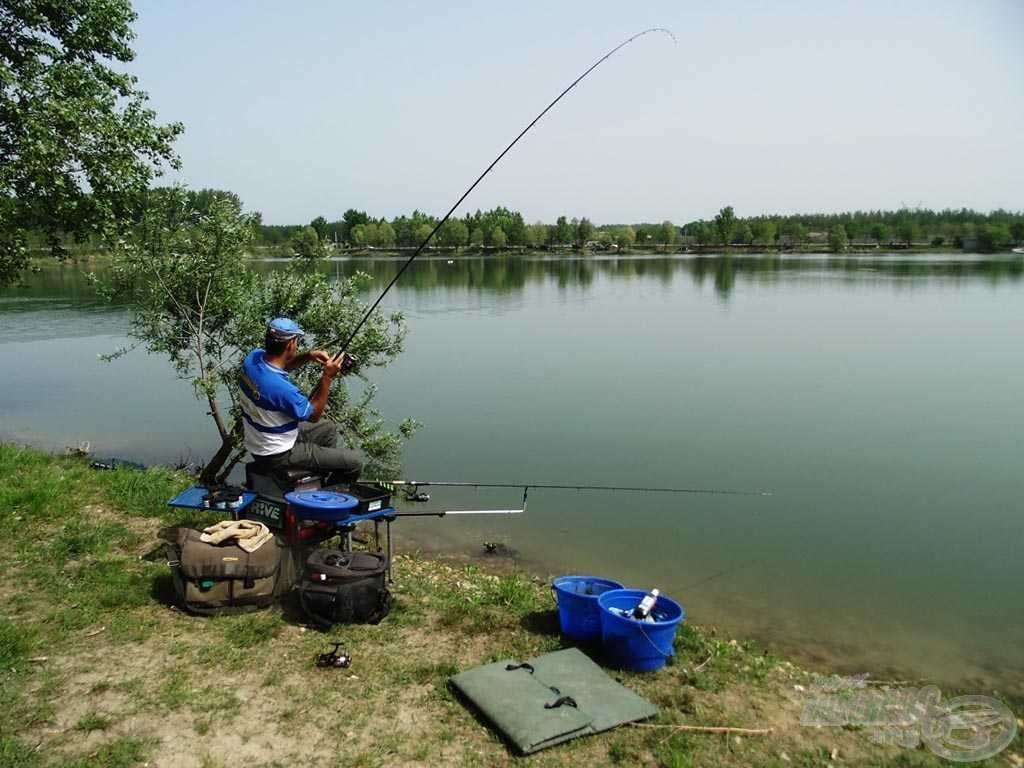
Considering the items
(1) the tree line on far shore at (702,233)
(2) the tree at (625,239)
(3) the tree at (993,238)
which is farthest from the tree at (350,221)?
(3) the tree at (993,238)

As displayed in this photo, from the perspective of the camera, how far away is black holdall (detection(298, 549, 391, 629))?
4.32 m

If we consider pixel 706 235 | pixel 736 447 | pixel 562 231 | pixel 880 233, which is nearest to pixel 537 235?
pixel 562 231

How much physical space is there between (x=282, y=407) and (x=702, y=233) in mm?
127406

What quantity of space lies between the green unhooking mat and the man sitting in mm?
1755

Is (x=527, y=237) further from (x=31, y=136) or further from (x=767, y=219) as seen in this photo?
(x=31, y=136)

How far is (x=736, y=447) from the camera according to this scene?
1115 centimetres

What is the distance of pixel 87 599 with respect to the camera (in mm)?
4551

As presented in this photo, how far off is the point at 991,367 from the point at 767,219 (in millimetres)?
114213

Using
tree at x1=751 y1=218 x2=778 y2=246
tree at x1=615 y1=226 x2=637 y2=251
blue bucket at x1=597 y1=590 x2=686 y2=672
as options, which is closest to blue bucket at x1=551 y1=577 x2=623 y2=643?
blue bucket at x1=597 y1=590 x2=686 y2=672

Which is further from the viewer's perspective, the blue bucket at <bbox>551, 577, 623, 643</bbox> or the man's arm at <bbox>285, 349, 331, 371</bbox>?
the man's arm at <bbox>285, 349, 331, 371</bbox>

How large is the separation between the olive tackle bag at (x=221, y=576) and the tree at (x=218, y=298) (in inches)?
157

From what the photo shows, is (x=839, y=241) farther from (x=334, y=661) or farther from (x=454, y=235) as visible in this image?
(x=334, y=661)

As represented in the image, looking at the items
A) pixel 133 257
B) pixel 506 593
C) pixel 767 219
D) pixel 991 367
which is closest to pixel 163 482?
pixel 133 257

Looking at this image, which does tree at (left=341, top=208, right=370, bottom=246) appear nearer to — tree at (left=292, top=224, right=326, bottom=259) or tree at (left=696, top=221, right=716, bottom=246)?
tree at (left=696, top=221, right=716, bottom=246)
